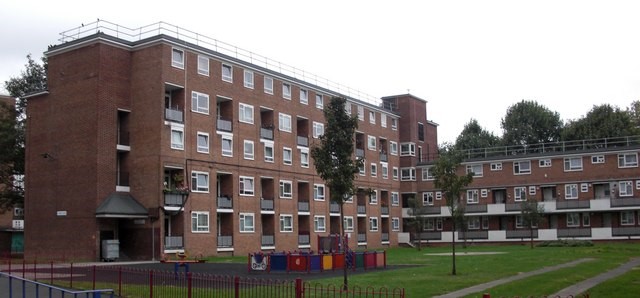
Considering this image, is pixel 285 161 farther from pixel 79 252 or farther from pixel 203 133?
pixel 79 252

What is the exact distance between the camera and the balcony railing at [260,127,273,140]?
2408 inches

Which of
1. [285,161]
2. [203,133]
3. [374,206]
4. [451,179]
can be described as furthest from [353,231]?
[451,179]

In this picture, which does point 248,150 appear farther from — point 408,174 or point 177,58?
point 408,174

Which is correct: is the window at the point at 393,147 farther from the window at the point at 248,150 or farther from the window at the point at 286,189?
the window at the point at 248,150

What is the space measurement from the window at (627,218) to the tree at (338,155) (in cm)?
5441

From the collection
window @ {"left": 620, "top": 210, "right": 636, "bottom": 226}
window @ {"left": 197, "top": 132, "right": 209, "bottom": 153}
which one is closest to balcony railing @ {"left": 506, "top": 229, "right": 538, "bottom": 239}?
window @ {"left": 620, "top": 210, "right": 636, "bottom": 226}

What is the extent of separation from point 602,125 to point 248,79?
1932 inches

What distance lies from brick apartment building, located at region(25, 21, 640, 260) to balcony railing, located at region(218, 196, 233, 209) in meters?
0.13

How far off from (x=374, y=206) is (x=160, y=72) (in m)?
35.2

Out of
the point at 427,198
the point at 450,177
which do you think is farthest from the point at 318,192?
the point at 450,177

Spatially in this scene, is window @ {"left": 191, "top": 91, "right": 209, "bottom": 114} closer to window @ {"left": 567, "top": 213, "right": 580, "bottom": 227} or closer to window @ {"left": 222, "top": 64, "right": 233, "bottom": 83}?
window @ {"left": 222, "top": 64, "right": 233, "bottom": 83}

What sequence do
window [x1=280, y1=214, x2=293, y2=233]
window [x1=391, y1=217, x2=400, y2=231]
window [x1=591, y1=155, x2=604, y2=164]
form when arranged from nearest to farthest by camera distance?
window [x1=280, y1=214, x2=293, y2=233], window [x1=591, y1=155, x2=604, y2=164], window [x1=391, y1=217, x2=400, y2=231]

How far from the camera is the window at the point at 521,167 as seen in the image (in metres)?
75.9

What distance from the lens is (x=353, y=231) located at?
240 ft
